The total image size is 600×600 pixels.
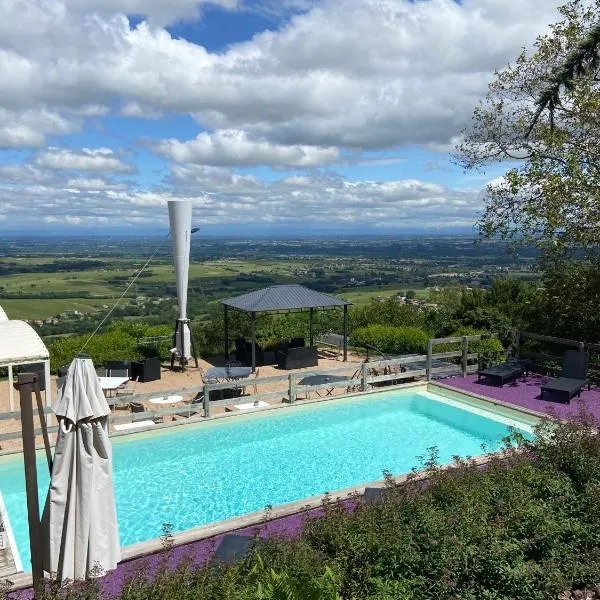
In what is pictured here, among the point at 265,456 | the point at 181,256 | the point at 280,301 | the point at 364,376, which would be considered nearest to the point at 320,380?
the point at 364,376

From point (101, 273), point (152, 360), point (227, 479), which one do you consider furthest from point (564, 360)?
point (101, 273)

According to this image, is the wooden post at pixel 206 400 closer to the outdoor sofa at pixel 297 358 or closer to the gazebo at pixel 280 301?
the gazebo at pixel 280 301

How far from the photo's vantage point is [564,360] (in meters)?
12.4

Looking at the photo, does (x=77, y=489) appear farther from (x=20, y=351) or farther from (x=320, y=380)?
(x=320, y=380)

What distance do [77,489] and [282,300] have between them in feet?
34.9

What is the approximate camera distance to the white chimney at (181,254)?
1413 centimetres

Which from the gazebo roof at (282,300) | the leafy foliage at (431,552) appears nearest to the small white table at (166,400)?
the gazebo roof at (282,300)

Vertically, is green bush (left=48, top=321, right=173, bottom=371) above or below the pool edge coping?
above

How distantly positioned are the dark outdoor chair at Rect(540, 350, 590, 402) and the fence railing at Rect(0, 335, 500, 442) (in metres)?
2.13

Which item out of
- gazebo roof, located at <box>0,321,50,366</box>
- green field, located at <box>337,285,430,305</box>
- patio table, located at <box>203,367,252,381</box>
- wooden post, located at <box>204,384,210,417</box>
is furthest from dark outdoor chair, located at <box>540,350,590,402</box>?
green field, located at <box>337,285,430,305</box>

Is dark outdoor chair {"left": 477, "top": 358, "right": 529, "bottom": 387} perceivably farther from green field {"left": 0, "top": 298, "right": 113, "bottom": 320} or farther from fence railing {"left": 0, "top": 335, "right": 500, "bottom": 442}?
green field {"left": 0, "top": 298, "right": 113, "bottom": 320}

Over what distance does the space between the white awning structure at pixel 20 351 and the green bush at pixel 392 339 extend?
31.8ft

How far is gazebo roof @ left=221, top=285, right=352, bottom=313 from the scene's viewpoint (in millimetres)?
14508

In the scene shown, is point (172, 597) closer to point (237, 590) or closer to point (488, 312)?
point (237, 590)
